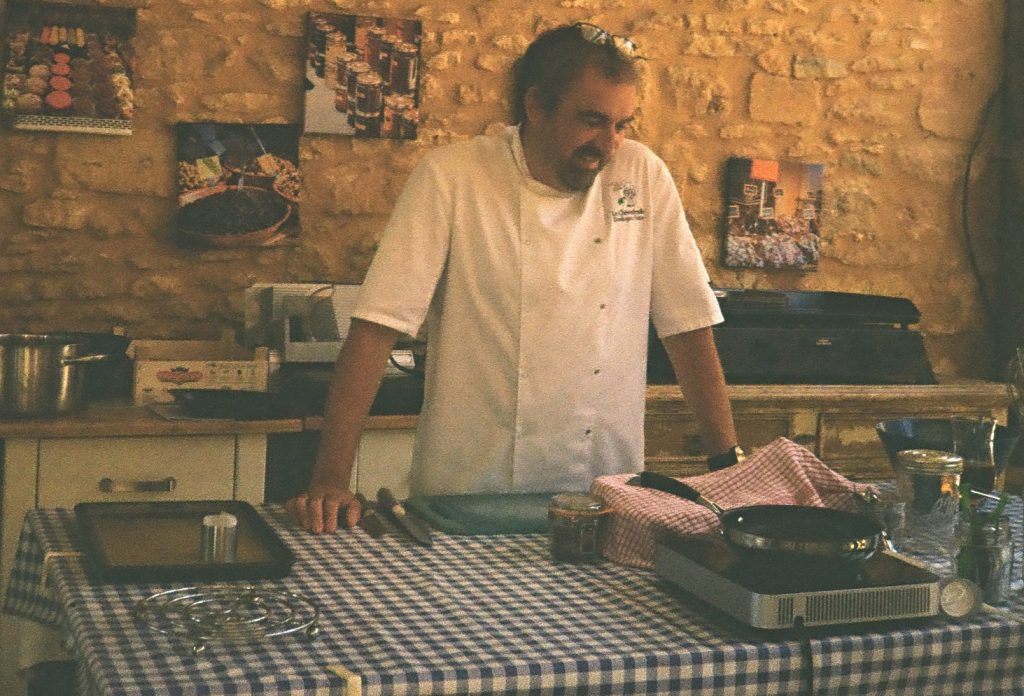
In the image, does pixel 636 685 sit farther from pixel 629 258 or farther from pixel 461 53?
pixel 461 53

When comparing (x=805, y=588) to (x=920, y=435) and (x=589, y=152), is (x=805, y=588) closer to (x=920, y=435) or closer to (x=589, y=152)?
(x=920, y=435)

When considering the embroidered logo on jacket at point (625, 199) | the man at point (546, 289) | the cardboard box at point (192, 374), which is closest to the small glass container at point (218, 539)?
the man at point (546, 289)

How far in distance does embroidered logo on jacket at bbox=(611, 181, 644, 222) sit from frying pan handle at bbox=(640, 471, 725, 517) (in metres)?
0.84

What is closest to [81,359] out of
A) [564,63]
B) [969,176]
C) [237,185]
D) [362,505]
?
[237,185]

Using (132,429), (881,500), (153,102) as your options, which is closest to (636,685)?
(881,500)

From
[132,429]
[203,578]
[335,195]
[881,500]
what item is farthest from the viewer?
[335,195]

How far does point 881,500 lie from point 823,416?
76.7 inches

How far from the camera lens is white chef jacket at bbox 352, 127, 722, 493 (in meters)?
2.64

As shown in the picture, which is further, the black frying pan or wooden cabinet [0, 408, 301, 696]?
wooden cabinet [0, 408, 301, 696]

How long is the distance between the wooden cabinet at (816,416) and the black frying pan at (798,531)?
1.93m

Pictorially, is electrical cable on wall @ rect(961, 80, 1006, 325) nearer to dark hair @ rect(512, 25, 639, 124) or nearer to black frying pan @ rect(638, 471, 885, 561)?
dark hair @ rect(512, 25, 639, 124)

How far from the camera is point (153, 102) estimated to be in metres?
3.93

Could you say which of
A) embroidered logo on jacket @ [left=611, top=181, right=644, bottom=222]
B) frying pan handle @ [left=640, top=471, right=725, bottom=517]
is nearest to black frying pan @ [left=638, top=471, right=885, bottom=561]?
frying pan handle @ [left=640, top=471, right=725, bottom=517]

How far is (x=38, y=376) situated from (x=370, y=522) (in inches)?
61.3
